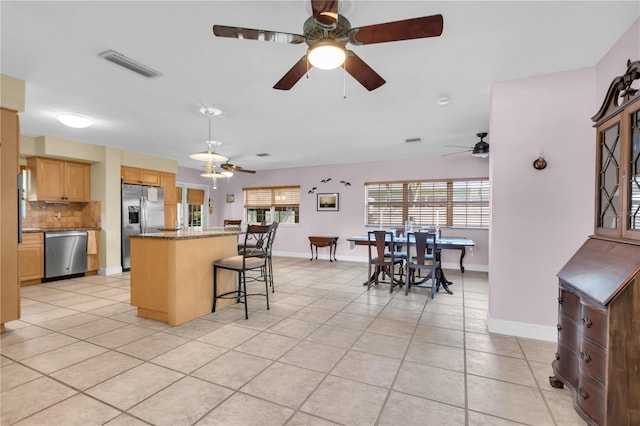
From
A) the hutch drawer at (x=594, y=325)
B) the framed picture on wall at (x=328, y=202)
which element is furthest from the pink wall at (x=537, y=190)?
the framed picture on wall at (x=328, y=202)

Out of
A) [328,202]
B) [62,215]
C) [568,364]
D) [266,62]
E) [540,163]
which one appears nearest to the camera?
[568,364]

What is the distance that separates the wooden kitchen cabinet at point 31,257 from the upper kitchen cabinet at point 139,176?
1.67 metres

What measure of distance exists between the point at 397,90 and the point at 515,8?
Result: 133 centimetres

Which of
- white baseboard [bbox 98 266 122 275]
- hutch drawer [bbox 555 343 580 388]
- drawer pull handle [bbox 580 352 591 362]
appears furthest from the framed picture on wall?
drawer pull handle [bbox 580 352 591 362]

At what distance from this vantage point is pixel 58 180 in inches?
206

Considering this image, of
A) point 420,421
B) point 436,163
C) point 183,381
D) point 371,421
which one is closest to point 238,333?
point 183,381

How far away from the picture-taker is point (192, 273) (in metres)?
3.19

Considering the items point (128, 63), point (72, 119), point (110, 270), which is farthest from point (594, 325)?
point (110, 270)

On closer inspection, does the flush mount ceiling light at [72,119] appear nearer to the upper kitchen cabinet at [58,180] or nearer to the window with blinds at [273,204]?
the upper kitchen cabinet at [58,180]

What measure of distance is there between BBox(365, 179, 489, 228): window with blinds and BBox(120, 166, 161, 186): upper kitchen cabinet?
15.8ft

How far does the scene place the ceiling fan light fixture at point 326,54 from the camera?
1.65 m

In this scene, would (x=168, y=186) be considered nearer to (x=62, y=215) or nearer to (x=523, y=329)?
(x=62, y=215)

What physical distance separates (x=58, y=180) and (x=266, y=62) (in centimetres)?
505

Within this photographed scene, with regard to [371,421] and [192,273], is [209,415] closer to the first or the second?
[371,421]
